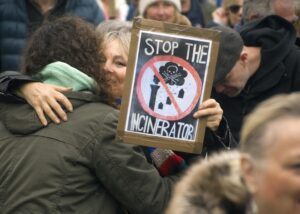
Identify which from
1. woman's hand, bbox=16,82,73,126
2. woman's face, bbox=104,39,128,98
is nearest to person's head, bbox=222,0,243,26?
woman's face, bbox=104,39,128,98

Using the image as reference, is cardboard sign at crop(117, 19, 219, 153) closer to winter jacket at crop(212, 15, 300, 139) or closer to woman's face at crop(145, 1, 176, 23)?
winter jacket at crop(212, 15, 300, 139)

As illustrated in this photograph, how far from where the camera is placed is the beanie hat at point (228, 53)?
4.60 m

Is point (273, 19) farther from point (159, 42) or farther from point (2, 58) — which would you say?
point (2, 58)

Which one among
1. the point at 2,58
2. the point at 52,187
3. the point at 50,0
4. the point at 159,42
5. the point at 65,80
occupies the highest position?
the point at 159,42

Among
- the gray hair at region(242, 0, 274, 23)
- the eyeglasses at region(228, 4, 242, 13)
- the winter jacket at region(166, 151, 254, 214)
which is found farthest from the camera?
the eyeglasses at region(228, 4, 242, 13)

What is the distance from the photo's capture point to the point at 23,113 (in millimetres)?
3359

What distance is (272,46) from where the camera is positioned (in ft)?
15.9

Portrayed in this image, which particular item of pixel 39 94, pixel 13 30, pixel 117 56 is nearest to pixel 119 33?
pixel 117 56

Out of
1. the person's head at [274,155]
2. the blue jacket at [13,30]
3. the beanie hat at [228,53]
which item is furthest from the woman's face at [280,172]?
the blue jacket at [13,30]

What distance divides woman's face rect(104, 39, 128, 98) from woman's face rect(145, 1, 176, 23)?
2.68 metres

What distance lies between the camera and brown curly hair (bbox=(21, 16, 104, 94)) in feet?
11.3

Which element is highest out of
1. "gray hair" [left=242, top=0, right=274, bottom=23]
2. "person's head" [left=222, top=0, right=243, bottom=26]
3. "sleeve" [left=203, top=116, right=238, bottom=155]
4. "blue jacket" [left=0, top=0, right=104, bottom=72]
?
"sleeve" [left=203, top=116, right=238, bottom=155]

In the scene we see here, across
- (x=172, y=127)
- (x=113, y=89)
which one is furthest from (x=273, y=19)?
(x=172, y=127)

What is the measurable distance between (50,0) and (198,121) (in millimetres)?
3237
